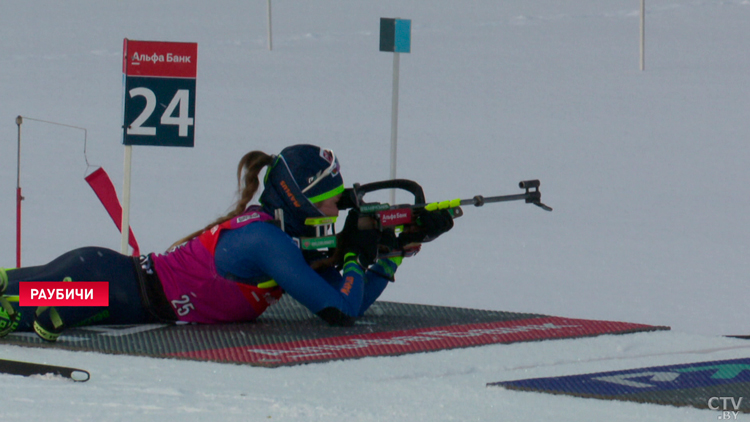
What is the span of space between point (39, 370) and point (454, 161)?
6.81 metres

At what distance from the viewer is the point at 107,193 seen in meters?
5.01

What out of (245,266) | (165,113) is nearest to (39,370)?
(245,266)

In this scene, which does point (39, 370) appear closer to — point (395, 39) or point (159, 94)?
point (159, 94)

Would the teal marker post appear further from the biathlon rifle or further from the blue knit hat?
the blue knit hat

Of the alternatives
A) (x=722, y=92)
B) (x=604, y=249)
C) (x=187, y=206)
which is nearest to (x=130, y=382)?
(x=604, y=249)

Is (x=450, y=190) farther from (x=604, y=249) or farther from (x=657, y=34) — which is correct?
(x=657, y=34)

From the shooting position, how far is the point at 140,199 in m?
7.97

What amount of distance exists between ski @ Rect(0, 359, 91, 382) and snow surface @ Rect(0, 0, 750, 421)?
0.05 metres

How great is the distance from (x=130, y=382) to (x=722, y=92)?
10.4m

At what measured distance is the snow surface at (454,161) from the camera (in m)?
2.71

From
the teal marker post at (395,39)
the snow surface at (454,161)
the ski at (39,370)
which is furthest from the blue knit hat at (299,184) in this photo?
the teal marker post at (395,39)

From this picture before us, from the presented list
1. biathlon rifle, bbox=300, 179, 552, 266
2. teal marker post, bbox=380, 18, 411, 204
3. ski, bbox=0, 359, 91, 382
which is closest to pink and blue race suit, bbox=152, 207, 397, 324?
biathlon rifle, bbox=300, 179, 552, 266

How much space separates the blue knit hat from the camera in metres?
3.54

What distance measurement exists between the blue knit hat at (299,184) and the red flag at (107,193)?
1.51m
